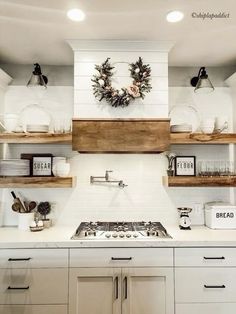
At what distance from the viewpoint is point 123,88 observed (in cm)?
218

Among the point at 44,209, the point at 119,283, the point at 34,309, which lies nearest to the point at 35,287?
the point at 34,309

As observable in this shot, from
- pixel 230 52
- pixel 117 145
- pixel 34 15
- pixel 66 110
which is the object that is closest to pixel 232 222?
pixel 117 145

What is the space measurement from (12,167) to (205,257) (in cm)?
178

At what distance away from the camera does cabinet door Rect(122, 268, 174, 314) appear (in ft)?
6.31

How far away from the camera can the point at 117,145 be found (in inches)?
86.2

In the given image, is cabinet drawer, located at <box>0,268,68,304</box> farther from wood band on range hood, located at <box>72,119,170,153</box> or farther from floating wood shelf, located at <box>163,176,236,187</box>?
floating wood shelf, located at <box>163,176,236,187</box>

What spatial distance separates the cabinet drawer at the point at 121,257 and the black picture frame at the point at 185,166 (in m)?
0.76

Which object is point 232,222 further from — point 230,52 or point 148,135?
point 230,52

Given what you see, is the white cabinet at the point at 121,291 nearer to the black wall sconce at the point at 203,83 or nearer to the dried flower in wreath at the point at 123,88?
the dried flower in wreath at the point at 123,88

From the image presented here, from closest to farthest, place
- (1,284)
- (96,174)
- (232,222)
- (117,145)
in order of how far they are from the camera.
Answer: (1,284)
(117,145)
(232,222)
(96,174)

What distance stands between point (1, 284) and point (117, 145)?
54.3 inches

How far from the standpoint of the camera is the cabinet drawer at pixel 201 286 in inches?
76.2

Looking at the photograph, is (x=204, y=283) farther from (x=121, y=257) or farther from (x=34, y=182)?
(x=34, y=182)

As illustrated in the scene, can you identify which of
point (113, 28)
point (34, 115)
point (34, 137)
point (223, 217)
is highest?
point (113, 28)
